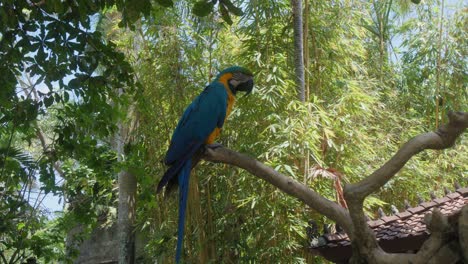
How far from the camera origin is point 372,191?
74.7 inches

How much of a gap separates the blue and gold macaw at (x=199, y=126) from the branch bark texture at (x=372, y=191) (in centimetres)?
53

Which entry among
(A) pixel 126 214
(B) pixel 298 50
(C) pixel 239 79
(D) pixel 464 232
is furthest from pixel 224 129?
(D) pixel 464 232

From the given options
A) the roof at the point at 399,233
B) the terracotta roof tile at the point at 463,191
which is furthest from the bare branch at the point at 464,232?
the terracotta roof tile at the point at 463,191

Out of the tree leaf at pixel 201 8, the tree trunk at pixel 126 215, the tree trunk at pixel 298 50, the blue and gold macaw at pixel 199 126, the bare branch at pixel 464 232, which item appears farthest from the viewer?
the tree trunk at pixel 126 215

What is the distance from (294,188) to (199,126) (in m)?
0.78

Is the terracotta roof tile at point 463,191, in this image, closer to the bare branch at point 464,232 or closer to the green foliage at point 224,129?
the green foliage at point 224,129

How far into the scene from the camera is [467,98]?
6402 millimetres

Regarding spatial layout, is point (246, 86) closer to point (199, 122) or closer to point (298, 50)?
point (199, 122)

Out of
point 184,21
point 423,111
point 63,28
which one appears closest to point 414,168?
point 423,111

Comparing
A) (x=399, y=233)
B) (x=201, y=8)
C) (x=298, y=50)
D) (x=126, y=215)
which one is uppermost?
(x=298, y=50)

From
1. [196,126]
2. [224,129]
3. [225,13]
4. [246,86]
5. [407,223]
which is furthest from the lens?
[224,129]

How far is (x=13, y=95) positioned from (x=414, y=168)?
3.49m

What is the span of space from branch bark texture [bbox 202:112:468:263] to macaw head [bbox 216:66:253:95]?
95cm

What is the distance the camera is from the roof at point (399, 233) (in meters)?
2.87
